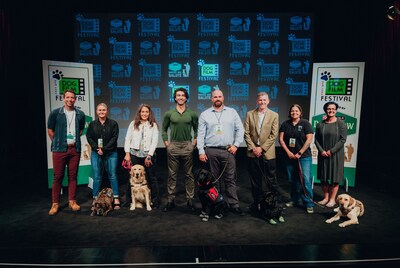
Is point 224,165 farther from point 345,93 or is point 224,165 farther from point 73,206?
point 345,93

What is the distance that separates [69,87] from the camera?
4375 millimetres

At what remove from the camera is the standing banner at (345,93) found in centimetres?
444

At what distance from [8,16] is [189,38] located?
354cm

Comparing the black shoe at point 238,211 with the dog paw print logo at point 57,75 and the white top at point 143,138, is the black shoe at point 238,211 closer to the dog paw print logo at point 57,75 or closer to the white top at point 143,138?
the white top at point 143,138

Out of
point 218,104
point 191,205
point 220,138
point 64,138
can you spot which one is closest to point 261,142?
point 220,138

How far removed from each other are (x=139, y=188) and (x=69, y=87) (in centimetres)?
192

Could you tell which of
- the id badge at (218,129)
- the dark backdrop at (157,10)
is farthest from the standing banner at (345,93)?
the id badge at (218,129)

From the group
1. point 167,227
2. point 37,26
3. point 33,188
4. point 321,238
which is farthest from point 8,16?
point 321,238

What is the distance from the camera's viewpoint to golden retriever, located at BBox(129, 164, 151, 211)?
3625mm

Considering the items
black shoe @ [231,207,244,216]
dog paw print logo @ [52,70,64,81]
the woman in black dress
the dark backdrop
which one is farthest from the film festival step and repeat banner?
black shoe @ [231,207,244,216]

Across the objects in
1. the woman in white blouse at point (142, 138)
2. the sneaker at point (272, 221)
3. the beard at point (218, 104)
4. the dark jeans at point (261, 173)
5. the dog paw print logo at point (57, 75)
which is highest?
the dog paw print logo at point (57, 75)

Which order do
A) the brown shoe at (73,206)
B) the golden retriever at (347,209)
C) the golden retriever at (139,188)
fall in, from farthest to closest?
the brown shoe at (73,206), the golden retriever at (139,188), the golden retriever at (347,209)

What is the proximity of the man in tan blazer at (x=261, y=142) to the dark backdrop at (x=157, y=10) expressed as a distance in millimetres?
3075

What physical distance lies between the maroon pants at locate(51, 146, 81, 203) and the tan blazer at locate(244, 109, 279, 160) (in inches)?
85.7
